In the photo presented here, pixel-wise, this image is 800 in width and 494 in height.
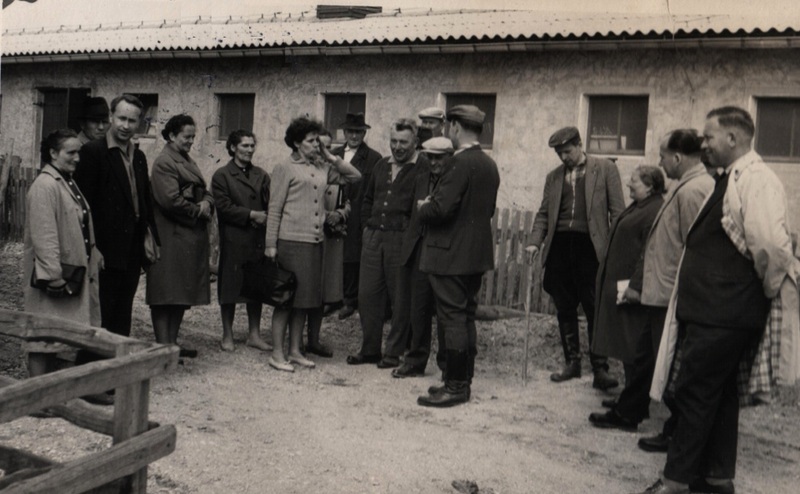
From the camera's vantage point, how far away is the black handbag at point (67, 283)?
17.1ft

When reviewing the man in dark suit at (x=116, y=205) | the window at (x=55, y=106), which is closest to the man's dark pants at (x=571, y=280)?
the man in dark suit at (x=116, y=205)

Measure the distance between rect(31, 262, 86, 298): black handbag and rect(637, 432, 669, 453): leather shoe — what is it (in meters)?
3.36

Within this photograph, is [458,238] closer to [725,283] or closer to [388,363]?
[388,363]

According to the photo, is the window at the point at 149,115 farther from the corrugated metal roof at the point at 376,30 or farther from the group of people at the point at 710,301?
the group of people at the point at 710,301

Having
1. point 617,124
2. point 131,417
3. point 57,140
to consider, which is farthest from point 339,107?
point 131,417

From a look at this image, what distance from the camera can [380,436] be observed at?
5.32 meters

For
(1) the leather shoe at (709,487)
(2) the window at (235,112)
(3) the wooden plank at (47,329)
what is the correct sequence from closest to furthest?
(3) the wooden plank at (47,329) → (1) the leather shoe at (709,487) → (2) the window at (235,112)

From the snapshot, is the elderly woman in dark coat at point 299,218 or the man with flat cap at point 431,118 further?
the man with flat cap at point 431,118

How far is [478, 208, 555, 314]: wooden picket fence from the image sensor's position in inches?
371

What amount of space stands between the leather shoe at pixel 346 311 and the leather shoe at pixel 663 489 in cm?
491

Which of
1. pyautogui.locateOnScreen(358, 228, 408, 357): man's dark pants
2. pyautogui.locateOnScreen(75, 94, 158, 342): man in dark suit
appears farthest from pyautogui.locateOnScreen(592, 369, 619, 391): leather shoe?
pyautogui.locateOnScreen(75, 94, 158, 342): man in dark suit

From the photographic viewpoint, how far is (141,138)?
14711mm

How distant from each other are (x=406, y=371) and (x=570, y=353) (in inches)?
49.8

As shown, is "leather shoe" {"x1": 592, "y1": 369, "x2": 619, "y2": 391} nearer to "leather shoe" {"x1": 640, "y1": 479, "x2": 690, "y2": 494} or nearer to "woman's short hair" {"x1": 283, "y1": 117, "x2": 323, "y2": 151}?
"leather shoe" {"x1": 640, "y1": 479, "x2": 690, "y2": 494}
